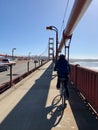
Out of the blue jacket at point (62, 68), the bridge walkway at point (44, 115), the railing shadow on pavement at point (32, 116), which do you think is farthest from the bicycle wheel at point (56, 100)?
the blue jacket at point (62, 68)

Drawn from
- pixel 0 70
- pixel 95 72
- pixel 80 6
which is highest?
pixel 80 6

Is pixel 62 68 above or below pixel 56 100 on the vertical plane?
above

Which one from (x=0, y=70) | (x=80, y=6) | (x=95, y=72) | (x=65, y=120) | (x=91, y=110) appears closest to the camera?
(x=65, y=120)

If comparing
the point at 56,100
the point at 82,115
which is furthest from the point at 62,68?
the point at 82,115

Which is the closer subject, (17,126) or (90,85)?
(17,126)

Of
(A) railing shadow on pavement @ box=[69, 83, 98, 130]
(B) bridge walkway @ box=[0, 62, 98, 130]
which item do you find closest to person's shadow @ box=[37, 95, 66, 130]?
(B) bridge walkway @ box=[0, 62, 98, 130]

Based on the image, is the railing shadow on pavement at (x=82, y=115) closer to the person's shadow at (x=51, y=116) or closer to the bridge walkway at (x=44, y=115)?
the bridge walkway at (x=44, y=115)

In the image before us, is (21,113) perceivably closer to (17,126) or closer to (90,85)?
(17,126)

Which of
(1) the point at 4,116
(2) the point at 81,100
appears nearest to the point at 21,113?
(1) the point at 4,116

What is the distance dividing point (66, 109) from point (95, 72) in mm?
1431

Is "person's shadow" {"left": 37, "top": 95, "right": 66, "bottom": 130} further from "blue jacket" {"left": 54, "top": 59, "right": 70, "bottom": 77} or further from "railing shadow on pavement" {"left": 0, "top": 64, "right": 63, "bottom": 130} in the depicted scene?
"blue jacket" {"left": 54, "top": 59, "right": 70, "bottom": 77}

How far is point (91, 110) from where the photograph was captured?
7.76m

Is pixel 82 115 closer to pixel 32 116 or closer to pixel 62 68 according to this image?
pixel 32 116

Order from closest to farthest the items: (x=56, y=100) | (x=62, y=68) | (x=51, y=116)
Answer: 1. (x=51, y=116)
2. (x=62, y=68)
3. (x=56, y=100)
